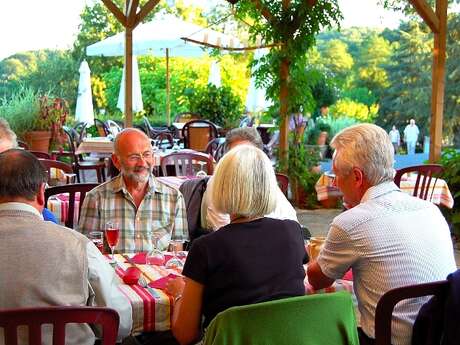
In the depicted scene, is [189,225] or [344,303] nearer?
[344,303]

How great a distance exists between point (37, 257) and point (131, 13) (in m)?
6.39

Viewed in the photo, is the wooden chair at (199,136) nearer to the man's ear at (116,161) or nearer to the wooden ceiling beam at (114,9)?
the wooden ceiling beam at (114,9)

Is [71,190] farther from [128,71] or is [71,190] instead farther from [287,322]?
[128,71]

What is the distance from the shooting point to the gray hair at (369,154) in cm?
244

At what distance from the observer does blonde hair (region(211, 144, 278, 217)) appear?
223 centimetres

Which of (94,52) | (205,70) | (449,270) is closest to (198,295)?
(449,270)

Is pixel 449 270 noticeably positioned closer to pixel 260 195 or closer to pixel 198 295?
pixel 260 195

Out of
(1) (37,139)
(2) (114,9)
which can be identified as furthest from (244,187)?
(2) (114,9)

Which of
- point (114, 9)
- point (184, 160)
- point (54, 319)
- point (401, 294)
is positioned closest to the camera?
point (54, 319)

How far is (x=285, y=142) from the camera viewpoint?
8.02 metres

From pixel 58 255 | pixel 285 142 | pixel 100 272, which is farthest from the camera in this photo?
pixel 285 142

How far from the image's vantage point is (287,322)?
187 cm

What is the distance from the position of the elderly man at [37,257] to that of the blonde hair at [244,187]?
1.44 feet

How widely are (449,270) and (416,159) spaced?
10.6 metres
